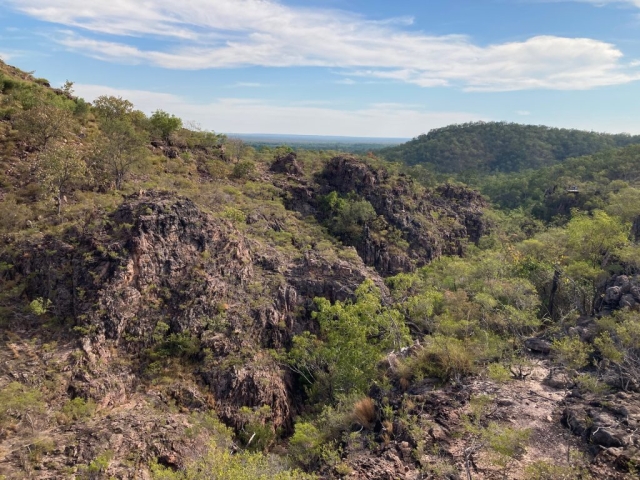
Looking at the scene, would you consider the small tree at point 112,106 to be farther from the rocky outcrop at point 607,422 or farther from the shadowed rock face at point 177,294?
the rocky outcrop at point 607,422

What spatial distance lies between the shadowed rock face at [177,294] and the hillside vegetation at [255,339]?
12cm

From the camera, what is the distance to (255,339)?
27.8 m

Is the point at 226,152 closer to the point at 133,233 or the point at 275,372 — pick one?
the point at 133,233

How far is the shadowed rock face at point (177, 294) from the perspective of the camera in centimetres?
2322

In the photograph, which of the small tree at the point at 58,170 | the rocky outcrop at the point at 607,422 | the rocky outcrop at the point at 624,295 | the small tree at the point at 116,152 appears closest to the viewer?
the rocky outcrop at the point at 607,422

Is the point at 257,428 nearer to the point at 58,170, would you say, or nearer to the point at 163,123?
the point at 58,170

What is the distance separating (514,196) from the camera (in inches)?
3782

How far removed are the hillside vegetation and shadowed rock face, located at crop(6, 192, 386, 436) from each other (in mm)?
Answer: 124

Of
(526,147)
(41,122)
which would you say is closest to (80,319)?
(41,122)

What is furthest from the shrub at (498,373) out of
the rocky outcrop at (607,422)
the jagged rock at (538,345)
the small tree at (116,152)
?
the small tree at (116,152)

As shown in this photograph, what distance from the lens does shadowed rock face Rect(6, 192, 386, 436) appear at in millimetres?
23219

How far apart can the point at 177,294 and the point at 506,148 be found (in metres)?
176

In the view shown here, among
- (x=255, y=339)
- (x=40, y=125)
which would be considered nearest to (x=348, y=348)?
(x=255, y=339)

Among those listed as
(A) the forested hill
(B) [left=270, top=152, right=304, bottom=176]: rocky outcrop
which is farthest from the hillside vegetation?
(A) the forested hill
